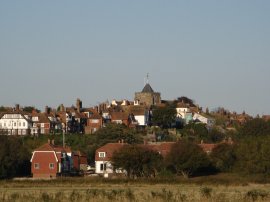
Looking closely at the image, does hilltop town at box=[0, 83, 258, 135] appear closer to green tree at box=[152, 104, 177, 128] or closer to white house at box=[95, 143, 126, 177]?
green tree at box=[152, 104, 177, 128]

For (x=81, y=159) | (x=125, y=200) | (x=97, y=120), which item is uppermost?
(x=97, y=120)

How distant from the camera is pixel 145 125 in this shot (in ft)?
428

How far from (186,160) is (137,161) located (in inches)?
201

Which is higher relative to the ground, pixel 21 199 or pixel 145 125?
pixel 145 125

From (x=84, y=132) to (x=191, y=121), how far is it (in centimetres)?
2093

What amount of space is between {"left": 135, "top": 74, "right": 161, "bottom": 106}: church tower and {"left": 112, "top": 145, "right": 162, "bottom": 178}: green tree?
62578mm

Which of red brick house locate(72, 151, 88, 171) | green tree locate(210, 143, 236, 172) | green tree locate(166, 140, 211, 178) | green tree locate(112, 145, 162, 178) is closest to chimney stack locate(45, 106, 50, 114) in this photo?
red brick house locate(72, 151, 88, 171)

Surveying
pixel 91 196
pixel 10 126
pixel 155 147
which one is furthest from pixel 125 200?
pixel 10 126

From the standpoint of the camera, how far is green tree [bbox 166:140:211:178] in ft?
273

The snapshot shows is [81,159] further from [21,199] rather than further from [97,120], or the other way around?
[21,199]

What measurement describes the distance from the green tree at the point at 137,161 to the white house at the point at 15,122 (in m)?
37.8

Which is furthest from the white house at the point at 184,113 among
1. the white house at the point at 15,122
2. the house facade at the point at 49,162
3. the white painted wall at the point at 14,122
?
the house facade at the point at 49,162

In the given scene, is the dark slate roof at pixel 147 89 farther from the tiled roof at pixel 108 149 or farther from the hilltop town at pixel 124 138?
the tiled roof at pixel 108 149

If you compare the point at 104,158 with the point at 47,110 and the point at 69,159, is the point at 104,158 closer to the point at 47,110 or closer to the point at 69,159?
the point at 69,159
